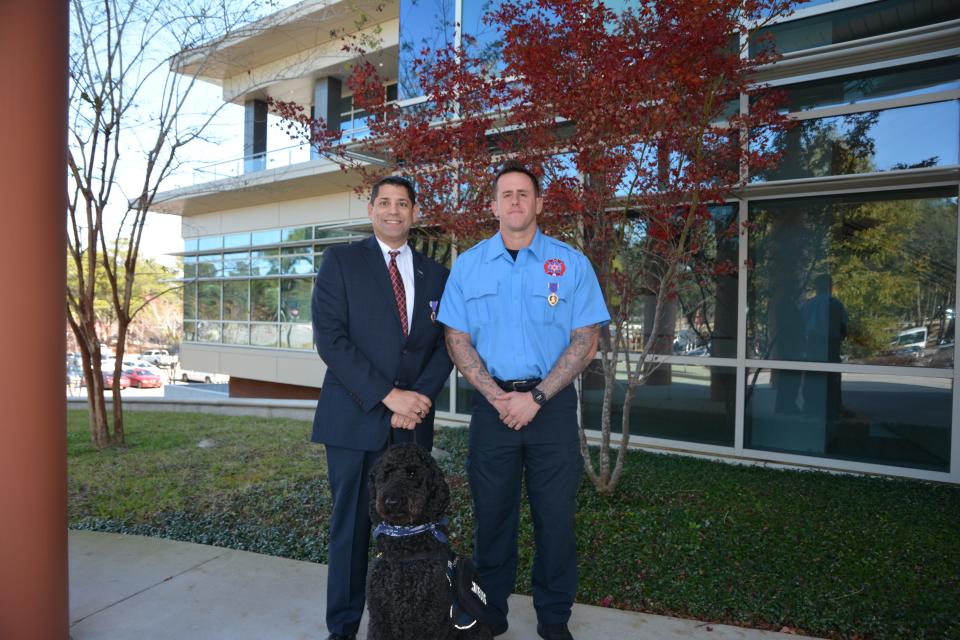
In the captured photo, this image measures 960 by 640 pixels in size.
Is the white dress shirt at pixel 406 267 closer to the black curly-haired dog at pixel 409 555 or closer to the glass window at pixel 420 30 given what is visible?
the black curly-haired dog at pixel 409 555

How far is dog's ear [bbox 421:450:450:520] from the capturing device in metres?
2.33

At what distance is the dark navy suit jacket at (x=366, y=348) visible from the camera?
2.69m

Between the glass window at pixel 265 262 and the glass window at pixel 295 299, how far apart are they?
530 mm

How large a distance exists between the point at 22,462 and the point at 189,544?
1.94 metres

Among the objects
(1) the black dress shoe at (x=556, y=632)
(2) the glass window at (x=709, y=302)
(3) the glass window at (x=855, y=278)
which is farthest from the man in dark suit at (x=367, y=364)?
(3) the glass window at (x=855, y=278)

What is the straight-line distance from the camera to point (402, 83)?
28.5 feet

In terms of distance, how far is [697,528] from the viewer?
14.1ft

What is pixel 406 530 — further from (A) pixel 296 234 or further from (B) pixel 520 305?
(A) pixel 296 234

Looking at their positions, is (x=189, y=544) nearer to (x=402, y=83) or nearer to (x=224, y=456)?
(x=224, y=456)

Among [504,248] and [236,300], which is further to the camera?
[236,300]

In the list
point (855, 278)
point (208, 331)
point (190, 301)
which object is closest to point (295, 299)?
point (208, 331)

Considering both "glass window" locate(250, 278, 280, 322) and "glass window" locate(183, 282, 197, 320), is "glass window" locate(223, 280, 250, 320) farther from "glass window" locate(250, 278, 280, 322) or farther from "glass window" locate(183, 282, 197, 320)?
"glass window" locate(183, 282, 197, 320)

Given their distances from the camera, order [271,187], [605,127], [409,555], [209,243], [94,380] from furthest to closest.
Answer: [209,243], [271,187], [94,380], [605,127], [409,555]

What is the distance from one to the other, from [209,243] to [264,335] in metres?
3.81
